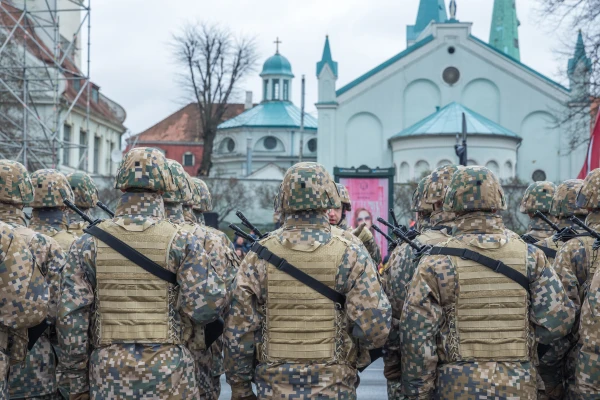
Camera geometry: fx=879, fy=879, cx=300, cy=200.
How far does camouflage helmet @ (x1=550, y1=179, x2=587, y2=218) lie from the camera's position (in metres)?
8.26

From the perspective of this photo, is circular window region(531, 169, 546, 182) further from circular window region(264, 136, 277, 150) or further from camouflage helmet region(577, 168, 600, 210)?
camouflage helmet region(577, 168, 600, 210)

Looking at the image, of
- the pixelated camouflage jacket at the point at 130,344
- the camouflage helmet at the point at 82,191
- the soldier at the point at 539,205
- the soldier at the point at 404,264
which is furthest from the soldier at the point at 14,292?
the soldier at the point at 539,205

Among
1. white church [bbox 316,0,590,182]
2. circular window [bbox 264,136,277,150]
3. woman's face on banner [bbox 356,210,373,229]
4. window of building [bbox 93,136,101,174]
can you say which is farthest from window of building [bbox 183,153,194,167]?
woman's face on banner [bbox 356,210,373,229]

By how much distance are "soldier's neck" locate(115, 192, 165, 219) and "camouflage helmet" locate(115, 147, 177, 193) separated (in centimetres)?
5

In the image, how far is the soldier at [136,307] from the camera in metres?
5.79

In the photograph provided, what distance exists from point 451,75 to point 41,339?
4931 cm

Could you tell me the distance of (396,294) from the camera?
6.85 meters

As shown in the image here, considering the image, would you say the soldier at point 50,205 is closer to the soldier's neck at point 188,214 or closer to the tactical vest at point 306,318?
the soldier's neck at point 188,214

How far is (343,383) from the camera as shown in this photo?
19.1 ft

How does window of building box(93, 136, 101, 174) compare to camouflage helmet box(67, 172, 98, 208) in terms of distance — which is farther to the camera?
window of building box(93, 136, 101, 174)

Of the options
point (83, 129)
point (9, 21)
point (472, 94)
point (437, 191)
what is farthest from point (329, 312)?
point (472, 94)

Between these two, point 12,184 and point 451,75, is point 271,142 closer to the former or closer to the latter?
point 451,75

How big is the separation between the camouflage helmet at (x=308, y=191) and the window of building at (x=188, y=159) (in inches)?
3215

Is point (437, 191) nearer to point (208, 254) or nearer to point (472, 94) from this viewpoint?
point (208, 254)
